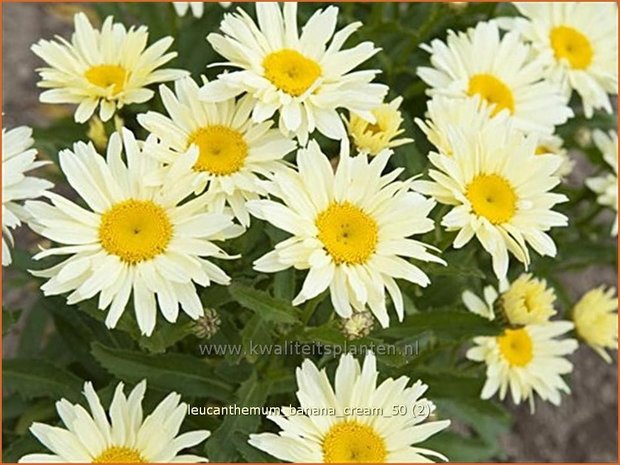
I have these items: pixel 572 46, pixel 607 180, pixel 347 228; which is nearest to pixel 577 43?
pixel 572 46

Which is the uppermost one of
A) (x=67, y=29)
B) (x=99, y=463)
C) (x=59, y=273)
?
(x=67, y=29)

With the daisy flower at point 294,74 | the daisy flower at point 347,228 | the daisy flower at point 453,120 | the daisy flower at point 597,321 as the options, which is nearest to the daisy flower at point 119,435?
the daisy flower at point 347,228

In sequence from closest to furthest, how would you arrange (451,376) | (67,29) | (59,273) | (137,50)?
(59,273) < (137,50) < (451,376) < (67,29)

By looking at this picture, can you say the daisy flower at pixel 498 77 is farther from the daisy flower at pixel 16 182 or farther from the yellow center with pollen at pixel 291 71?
the daisy flower at pixel 16 182

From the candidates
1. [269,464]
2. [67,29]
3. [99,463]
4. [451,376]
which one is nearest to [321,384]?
A: [269,464]

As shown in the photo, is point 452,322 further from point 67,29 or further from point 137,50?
point 67,29

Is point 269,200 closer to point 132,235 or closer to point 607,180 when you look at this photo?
point 132,235
